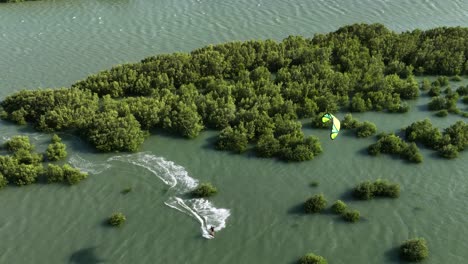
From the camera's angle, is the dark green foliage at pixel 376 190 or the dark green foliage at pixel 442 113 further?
the dark green foliage at pixel 442 113

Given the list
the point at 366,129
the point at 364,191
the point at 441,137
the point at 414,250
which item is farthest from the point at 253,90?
the point at 414,250

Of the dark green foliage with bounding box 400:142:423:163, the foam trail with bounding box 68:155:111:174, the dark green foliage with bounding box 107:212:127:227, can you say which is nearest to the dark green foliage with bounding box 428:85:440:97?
the dark green foliage with bounding box 400:142:423:163

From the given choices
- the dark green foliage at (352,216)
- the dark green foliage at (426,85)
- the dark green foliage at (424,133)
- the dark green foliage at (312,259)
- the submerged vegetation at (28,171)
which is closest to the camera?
the dark green foliage at (312,259)

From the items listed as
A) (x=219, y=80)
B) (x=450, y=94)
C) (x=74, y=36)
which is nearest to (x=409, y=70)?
(x=450, y=94)

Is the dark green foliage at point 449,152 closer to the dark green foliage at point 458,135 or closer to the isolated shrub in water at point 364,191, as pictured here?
the dark green foliage at point 458,135

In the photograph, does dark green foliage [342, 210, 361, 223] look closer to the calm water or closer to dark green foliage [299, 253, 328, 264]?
the calm water

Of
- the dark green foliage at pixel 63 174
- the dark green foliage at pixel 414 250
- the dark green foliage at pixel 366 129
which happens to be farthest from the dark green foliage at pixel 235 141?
the dark green foliage at pixel 414 250

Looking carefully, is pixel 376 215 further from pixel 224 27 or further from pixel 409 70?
pixel 224 27
